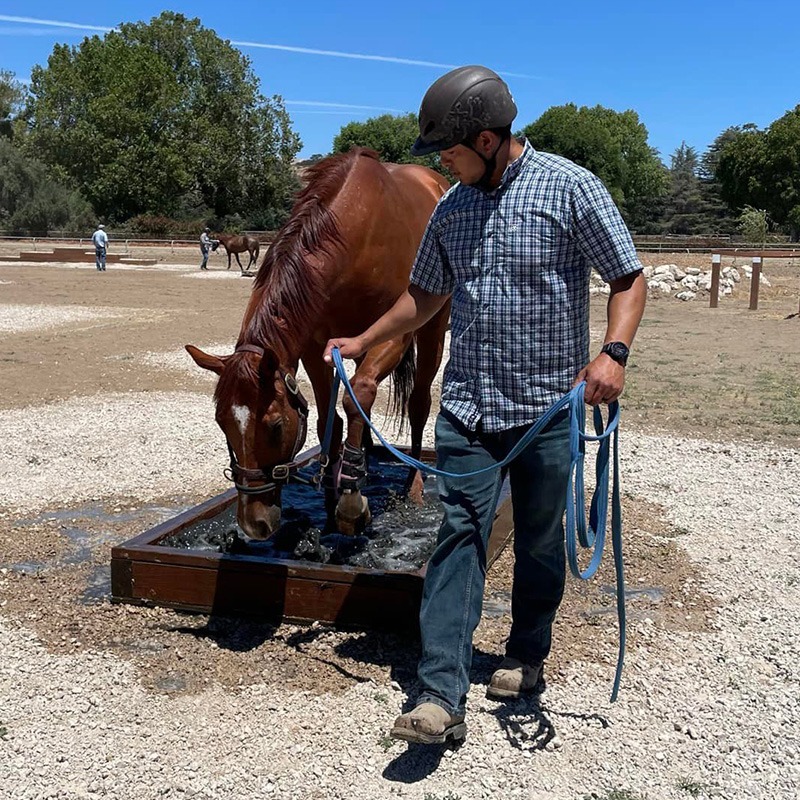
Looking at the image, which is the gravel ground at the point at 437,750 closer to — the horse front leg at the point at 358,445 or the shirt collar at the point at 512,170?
the horse front leg at the point at 358,445

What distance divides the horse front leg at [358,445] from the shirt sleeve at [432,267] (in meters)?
0.97

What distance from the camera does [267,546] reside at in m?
4.60

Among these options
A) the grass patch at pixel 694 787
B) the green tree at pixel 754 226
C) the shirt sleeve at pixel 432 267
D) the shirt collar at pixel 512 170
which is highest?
the green tree at pixel 754 226

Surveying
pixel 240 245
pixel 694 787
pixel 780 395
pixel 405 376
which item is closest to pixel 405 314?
pixel 694 787

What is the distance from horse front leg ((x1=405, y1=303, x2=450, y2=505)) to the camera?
5754 millimetres

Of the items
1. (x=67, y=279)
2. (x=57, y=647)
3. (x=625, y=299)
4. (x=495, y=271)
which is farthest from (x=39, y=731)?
(x=67, y=279)

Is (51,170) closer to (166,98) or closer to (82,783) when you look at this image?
(166,98)

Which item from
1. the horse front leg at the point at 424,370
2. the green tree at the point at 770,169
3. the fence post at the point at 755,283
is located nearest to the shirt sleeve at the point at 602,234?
the horse front leg at the point at 424,370

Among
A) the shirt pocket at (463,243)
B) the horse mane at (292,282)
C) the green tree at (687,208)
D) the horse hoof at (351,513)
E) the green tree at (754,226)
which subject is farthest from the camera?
the green tree at (687,208)

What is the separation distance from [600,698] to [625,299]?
1.49 meters

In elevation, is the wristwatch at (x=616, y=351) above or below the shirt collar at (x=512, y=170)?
below

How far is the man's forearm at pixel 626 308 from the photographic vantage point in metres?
2.75

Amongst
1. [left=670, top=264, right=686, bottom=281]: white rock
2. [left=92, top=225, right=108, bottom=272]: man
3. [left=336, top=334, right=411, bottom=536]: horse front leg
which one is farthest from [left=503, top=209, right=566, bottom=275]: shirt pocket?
[left=92, top=225, right=108, bottom=272]: man

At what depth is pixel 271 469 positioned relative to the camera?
11.5 ft
